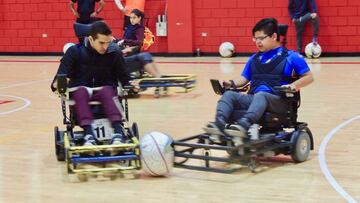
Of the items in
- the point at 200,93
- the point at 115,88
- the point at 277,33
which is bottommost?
the point at 200,93

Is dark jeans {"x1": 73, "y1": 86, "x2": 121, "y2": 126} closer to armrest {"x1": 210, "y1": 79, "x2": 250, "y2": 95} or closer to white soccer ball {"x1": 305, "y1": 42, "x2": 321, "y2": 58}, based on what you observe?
armrest {"x1": 210, "y1": 79, "x2": 250, "y2": 95}

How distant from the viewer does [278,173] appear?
4.44 m

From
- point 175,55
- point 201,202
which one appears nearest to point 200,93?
point 201,202

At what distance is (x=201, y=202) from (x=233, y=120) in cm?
104

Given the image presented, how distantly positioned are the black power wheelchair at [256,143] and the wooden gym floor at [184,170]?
9cm

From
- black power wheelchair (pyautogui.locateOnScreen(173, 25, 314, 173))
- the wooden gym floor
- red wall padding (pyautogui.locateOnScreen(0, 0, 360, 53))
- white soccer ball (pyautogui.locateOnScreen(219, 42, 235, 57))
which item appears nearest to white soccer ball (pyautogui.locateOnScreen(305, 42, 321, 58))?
red wall padding (pyautogui.locateOnScreen(0, 0, 360, 53))

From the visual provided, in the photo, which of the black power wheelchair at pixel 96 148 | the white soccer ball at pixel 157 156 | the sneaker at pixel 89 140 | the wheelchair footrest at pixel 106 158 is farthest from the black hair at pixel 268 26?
the sneaker at pixel 89 140

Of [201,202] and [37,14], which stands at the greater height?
[37,14]

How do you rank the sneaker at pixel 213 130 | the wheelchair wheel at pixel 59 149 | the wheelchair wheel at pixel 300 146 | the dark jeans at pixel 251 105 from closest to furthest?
the sneaker at pixel 213 130 < the dark jeans at pixel 251 105 < the wheelchair wheel at pixel 300 146 < the wheelchair wheel at pixel 59 149

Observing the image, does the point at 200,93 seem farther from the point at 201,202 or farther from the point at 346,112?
the point at 201,202

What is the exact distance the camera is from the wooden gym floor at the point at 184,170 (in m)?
3.97

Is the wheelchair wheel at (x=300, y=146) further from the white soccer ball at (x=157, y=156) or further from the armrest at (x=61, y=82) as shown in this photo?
the armrest at (x=61, y=82)

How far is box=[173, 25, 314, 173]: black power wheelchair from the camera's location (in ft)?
14.1

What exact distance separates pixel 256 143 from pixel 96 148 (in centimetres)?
112
